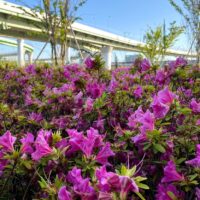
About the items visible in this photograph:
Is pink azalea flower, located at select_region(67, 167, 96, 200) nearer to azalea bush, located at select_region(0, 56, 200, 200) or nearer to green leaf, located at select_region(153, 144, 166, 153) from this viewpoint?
azalea bush, located at select_region(0, 56, 200, 200)

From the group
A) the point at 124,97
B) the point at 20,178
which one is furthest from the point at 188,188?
the point at 124,97

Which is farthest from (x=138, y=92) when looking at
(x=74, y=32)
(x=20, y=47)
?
(x=20, y=47)

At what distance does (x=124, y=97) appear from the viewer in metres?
1.85

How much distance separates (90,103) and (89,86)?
354mm

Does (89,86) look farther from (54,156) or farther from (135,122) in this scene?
(54,156)

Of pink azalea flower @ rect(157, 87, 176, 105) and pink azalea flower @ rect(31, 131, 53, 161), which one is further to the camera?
pink azalea flower @ rect(157, 87, 176, 105)

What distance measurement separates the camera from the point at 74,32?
3077cm

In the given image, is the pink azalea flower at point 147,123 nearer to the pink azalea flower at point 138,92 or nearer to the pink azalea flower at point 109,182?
the pink azalea flower at point 109,182

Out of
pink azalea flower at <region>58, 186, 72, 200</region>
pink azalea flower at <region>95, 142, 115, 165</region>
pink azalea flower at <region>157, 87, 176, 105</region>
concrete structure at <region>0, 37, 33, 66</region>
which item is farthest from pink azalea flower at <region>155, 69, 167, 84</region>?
concrete structure at <region>0, 37, 33, 66</region>

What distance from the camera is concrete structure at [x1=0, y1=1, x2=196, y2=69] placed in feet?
83.6

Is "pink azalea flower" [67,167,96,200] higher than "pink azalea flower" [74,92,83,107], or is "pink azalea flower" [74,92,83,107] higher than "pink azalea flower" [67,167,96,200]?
"pink azalea flower" [74,92,83,107]

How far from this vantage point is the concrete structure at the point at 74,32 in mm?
25469

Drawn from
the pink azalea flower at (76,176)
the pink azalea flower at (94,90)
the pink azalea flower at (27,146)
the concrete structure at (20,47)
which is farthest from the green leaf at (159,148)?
the concrete structure at (20,47)

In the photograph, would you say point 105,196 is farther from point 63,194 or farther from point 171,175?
point 171,175
